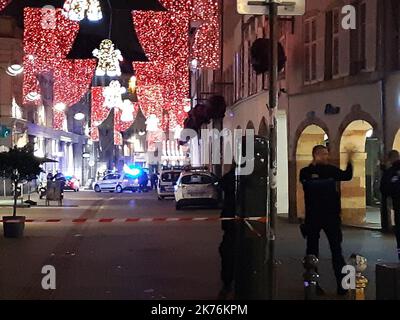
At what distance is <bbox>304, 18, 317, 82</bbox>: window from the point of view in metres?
19.8

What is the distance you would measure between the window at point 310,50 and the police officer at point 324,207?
10.7 m

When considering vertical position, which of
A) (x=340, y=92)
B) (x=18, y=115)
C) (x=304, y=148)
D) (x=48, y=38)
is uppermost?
(x=48, y=38)

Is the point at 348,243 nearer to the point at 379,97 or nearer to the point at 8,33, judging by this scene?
the point at 379,97

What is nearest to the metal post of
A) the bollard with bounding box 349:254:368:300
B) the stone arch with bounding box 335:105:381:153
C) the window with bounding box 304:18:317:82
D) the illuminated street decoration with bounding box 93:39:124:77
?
the bollard with bounding box 349:254:368:300

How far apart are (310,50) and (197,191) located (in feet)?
29.7

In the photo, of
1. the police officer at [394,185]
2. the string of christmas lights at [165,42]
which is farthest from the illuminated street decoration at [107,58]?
the police officer at [394,185]

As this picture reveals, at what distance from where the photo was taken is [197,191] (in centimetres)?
2739

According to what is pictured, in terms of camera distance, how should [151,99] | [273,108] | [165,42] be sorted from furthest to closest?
[151,99]
[165,42]
[273,108]

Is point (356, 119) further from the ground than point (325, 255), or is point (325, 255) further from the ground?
point (356, 119)

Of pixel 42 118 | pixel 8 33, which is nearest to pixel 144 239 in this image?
pixel 8 33

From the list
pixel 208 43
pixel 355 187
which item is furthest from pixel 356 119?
pixel 208 43

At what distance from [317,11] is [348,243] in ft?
24.6

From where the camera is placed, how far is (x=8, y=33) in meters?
40.1

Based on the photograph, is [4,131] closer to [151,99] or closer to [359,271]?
[151,99]
